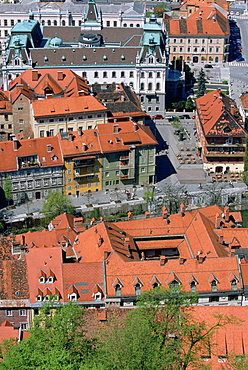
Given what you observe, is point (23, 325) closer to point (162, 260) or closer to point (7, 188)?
point (162, 260)

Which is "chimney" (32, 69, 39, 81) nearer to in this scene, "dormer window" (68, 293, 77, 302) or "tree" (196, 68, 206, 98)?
"tree" (196, 68, 206, 98)

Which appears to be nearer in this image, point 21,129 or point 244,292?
point 244,292

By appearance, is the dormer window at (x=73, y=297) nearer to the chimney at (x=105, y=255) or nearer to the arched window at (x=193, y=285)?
the chimney at (x=105, y=255)

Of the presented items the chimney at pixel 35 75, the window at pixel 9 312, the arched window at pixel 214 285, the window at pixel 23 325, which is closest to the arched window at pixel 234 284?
the arched window at pixel 214 285

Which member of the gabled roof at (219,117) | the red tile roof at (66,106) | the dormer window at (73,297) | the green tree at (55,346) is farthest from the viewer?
the red tile roof at (66,106)

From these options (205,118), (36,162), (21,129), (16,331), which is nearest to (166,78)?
(205,118)

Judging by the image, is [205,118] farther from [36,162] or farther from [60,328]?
[60,328]
